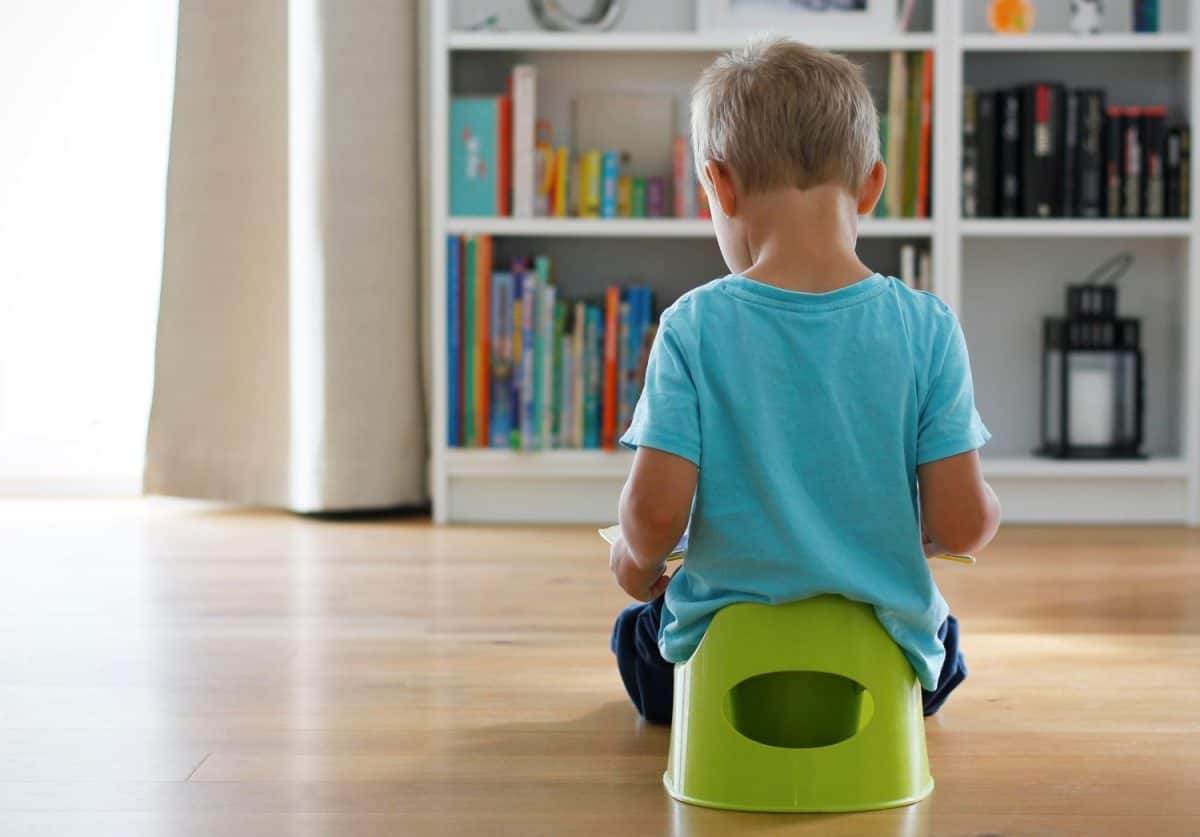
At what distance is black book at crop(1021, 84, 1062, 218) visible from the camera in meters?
2.70

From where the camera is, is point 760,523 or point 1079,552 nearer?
point 760,523

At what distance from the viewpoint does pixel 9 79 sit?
3.15 meters

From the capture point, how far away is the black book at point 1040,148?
2.70 metres

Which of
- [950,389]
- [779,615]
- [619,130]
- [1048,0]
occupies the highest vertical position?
[1048,0]

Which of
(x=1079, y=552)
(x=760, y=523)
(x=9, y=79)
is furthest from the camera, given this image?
(x=9, y=79)

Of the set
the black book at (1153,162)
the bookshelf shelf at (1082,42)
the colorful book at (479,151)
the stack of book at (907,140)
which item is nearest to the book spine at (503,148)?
the colorful book at (479,151)

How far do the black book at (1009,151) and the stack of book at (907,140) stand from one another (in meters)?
0.13

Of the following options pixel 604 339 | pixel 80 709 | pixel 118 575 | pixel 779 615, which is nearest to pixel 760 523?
pixel 779 615

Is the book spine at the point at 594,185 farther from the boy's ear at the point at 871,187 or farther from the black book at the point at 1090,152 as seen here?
the boy's ear at the point at 871,187

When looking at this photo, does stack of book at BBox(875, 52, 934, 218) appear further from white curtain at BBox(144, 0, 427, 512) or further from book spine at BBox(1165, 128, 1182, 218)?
white curtain at BBox(144, 0, 427, 512)

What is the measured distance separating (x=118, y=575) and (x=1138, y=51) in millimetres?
1999

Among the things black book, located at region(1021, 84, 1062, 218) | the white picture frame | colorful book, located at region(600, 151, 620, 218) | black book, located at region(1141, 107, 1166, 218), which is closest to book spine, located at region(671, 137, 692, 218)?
colorful book, located at region(600, 151, 620, 218)

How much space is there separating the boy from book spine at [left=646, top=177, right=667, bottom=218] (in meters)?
1.68

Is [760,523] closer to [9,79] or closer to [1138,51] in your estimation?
[1138,51]
